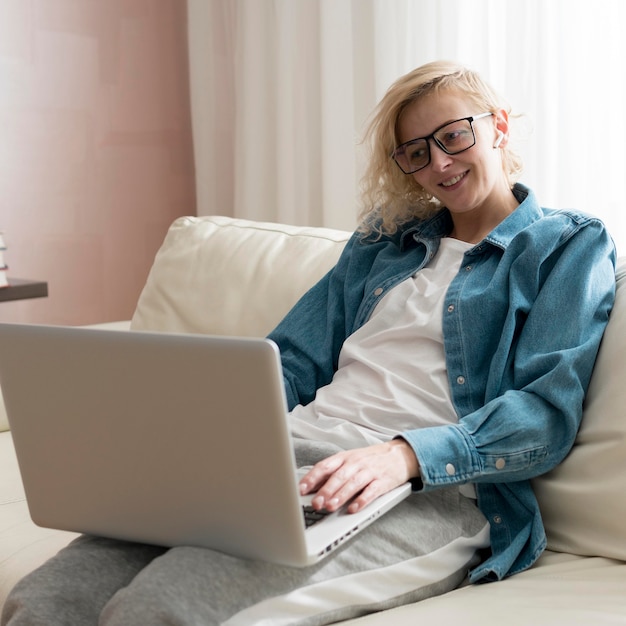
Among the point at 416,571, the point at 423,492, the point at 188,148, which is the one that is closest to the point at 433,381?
the point at 423,492

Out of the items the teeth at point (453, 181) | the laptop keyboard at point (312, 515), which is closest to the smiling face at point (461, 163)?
the teeth at point (453, 181)

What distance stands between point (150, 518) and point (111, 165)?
2.42m

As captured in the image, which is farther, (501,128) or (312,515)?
(501,128)

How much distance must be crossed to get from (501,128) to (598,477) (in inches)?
24.0

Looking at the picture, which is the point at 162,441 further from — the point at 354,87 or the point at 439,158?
the point at 354,87

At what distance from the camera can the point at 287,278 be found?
1.90m

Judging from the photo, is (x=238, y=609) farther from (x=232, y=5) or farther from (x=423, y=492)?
(x=232, y=5)

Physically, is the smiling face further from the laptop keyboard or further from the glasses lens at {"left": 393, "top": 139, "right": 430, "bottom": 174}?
the laptop keyboard

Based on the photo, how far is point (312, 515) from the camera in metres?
1.08

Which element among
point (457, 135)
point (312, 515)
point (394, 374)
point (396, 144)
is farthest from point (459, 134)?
point (312, 515)

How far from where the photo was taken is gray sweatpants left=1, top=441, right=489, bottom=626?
3.28 ft

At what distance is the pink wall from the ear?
6.54 feet

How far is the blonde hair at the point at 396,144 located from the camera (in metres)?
1.53

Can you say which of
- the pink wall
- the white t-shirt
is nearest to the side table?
the pink wall
